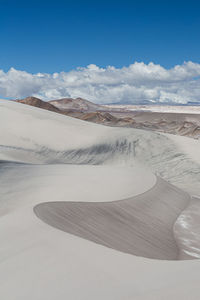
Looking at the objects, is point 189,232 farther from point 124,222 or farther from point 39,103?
point 39,103

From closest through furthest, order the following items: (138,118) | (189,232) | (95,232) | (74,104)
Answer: (95,232) → (189,232) → (138,118) → (74,104)

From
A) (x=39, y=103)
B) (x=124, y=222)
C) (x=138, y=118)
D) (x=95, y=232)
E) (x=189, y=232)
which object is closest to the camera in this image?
(x=95, y=232)

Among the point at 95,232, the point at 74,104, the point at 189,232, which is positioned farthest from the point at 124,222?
the point at 74,104

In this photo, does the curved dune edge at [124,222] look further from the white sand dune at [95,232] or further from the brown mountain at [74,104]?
the brown mountain at [74,104]

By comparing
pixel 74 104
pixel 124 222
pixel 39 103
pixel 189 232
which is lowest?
pixel 189 232

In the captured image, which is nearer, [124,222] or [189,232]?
[124,222]

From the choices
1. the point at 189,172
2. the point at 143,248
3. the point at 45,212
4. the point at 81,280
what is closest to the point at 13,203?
the point at 45,212

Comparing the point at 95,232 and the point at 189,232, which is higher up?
the point at 95,232

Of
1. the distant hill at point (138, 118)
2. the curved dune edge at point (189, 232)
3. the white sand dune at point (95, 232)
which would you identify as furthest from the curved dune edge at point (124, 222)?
the distant hill at point (138, 118)

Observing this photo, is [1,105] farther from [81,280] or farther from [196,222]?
[81,280]

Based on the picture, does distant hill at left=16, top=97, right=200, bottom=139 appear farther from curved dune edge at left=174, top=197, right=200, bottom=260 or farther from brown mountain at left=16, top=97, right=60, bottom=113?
curved dune edge at left=174, top=197, right=200, bottom=260
